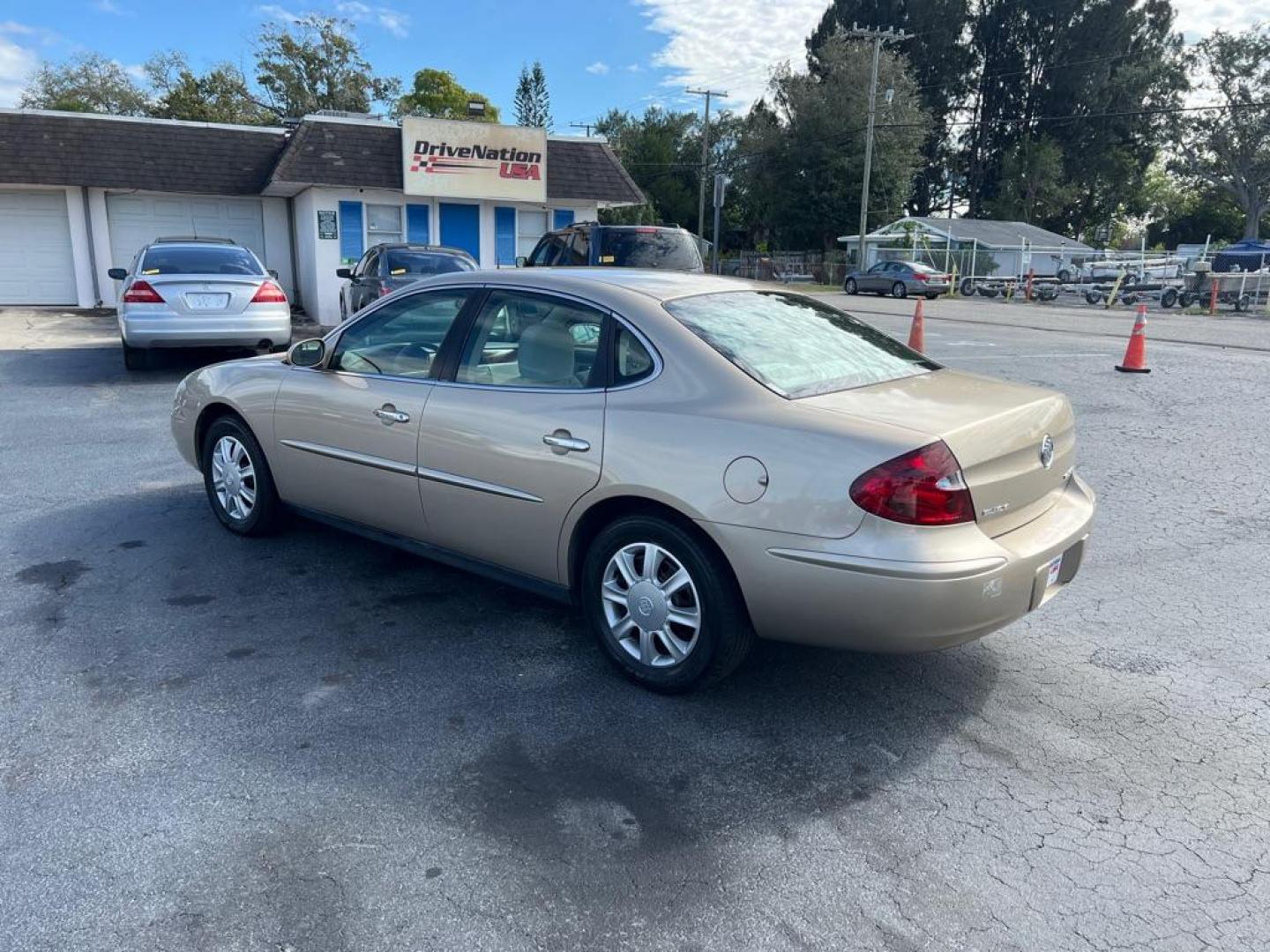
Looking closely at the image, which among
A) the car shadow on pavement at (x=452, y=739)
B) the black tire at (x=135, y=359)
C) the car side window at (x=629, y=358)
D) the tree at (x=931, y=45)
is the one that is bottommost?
the car shadow on pavement at (x=452, y=739)

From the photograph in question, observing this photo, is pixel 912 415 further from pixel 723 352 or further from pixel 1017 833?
pixel 1017 833

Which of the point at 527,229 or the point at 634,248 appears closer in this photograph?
the point at 634,248

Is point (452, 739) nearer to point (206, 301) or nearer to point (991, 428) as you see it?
point (991, 428)

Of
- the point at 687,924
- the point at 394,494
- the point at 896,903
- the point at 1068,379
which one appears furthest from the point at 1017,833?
the point at 1068,379

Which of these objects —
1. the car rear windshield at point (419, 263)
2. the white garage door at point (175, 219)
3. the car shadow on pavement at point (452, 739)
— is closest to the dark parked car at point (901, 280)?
the white garage door at point (175, 219)

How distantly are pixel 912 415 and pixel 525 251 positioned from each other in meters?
19.2

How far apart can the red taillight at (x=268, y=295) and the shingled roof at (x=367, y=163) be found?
7912mm

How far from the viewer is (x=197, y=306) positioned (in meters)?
10.5

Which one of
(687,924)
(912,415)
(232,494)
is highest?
(912,415)

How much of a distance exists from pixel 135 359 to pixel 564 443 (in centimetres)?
1007

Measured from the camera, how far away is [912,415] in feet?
10.9

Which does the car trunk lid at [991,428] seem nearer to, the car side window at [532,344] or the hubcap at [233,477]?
the car side window at [532,344]

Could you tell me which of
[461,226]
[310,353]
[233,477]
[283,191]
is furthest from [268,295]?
[283,191]

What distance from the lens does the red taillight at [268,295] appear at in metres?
10.8
